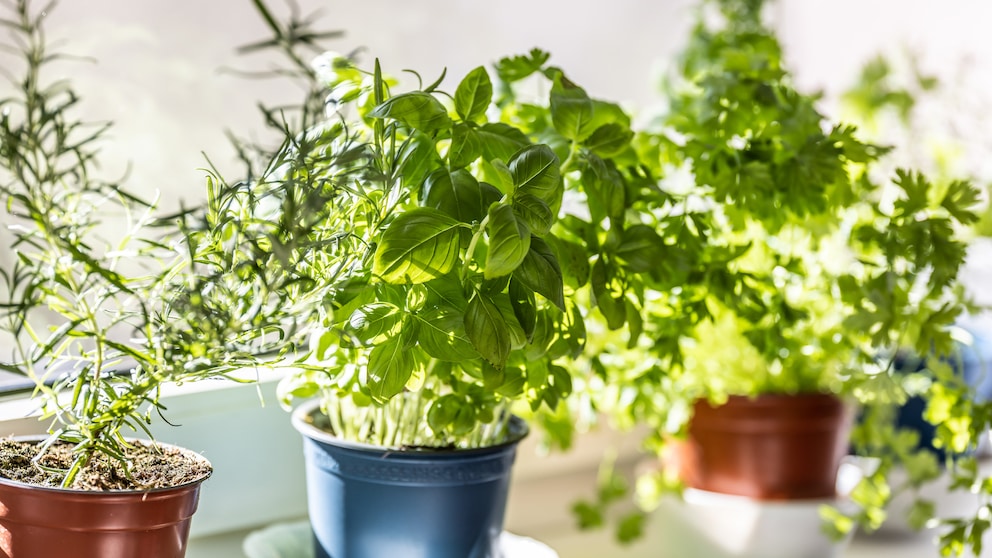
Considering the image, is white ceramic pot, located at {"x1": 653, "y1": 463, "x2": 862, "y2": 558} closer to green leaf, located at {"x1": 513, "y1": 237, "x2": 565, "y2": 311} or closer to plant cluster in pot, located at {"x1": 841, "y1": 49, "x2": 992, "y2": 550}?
plant cluster in pot, located at {"x1": 841, "y1": 49, "x2": 992, "y2": 550}

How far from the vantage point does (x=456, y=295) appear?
599 mm

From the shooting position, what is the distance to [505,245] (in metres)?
0.52

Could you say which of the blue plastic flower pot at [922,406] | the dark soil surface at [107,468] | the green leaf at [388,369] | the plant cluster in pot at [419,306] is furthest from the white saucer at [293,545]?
the blue plastic flower pot at [922,406]

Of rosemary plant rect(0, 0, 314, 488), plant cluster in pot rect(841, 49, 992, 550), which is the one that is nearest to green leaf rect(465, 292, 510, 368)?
rosemary plant rect(0, 0, 314, 488)

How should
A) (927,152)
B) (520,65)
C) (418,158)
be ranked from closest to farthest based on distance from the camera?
(418,158) → (520,65) → (927,152)

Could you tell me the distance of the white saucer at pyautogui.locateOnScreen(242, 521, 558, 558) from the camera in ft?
2.70

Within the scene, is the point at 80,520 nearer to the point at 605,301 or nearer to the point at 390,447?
the point at 390,447

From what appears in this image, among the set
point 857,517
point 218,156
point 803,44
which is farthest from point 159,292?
point 803,44

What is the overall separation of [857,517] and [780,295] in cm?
32

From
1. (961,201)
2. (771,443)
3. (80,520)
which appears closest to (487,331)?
(80,520)

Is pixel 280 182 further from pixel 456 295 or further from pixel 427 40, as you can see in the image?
pixel 427 40

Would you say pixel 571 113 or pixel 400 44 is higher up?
pixel 400 44

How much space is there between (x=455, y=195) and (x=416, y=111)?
6 centimetres

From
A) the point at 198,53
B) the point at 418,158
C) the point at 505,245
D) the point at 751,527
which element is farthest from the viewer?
the point at 751,527
